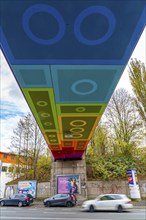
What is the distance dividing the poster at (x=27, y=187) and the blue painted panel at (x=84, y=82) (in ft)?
61.2

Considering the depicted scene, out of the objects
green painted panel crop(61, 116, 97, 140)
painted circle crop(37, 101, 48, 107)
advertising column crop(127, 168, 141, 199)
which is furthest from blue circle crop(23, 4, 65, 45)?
advertising column crop(127, 168, 141, 199)

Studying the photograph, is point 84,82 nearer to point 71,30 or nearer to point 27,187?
point 71,30

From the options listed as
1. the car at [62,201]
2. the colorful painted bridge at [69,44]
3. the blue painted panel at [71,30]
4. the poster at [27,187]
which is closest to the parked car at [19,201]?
the car at [62,201]

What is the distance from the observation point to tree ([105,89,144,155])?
25.7m

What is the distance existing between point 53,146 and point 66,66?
12.2m

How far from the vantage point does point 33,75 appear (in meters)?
6.21

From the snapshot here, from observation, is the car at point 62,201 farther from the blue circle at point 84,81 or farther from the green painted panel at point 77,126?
the blue circle at point 84,81

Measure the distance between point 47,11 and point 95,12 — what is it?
1.00 m

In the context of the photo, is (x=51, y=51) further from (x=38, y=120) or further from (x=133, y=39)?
(x=38, y=120)

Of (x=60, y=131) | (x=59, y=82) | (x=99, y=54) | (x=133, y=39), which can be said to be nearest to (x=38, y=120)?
(x=60, y=131)

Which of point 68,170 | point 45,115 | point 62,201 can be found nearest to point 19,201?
point 62,201

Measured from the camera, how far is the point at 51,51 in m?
5.02

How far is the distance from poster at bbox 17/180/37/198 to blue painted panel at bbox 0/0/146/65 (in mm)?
21346

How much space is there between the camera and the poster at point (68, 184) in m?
21.3
